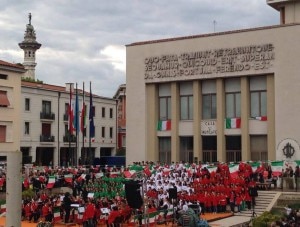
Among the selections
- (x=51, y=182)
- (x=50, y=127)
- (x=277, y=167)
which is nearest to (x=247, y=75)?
(x=277, y=167)

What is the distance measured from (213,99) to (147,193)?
644 inches

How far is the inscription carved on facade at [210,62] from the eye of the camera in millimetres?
39531

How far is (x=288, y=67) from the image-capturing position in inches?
1511

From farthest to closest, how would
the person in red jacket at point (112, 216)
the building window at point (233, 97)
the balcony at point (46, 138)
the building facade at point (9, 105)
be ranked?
the balcony at point (46, 138)
the building facade at point (9, 105)
the building window at point (233, 97)
the person in red jacket at point (112, 216)

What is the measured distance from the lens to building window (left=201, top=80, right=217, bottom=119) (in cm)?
4224

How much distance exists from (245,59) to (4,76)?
66.4 ft

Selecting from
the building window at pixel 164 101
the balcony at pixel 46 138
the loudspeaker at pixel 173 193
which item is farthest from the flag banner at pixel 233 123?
the balcony at pixel 46 138

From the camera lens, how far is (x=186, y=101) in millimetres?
43562

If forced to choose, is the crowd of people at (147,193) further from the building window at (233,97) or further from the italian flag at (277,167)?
the building window at (233,97)

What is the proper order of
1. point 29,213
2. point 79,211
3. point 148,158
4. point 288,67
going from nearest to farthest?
point 79,211 → point 29,213 → point 288,67 → point 148,158

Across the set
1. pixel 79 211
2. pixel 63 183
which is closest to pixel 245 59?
pixel 63 183

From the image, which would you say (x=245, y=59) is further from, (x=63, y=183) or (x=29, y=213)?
(x=29, y=213)

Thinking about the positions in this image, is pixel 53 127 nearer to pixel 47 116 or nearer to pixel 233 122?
pixel 47 116

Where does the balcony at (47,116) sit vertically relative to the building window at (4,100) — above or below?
below
